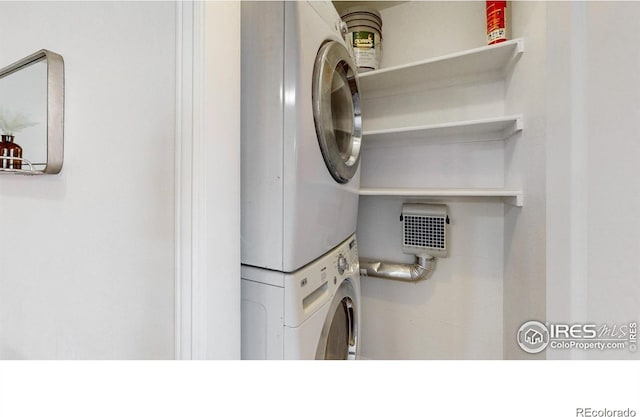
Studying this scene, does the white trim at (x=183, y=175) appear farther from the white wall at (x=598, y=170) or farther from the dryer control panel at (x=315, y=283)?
the white wall at (x=598, y=170)

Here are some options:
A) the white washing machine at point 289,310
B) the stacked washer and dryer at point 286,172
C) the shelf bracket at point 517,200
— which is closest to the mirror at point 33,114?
the stacked washer and dryer at point 286,172

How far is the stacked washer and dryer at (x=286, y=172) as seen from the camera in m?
0.79

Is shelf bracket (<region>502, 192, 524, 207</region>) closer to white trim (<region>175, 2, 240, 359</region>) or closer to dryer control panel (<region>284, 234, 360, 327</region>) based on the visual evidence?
dryer control panel (<region>284, 234, 360, 327</region>)

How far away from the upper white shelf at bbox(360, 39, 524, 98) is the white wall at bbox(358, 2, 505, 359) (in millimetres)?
70

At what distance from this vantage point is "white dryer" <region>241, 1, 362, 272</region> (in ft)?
2.59

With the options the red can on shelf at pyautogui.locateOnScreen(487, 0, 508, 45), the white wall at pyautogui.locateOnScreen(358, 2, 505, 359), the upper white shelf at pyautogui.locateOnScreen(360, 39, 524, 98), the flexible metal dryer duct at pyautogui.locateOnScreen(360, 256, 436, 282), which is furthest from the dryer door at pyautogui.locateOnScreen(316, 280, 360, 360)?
the red can on shelf at pyautogui.locateOnScreen(487, 0, 508, 45)

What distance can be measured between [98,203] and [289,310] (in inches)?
21.7

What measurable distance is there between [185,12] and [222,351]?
2.79ft

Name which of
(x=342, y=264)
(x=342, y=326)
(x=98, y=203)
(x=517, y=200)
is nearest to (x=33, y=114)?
(x=98, y=203)

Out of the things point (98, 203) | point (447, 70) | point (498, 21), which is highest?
point (498, 21)

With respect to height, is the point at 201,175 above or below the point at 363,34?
below

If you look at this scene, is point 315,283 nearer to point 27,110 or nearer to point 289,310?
point 289,310

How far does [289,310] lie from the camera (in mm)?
819
